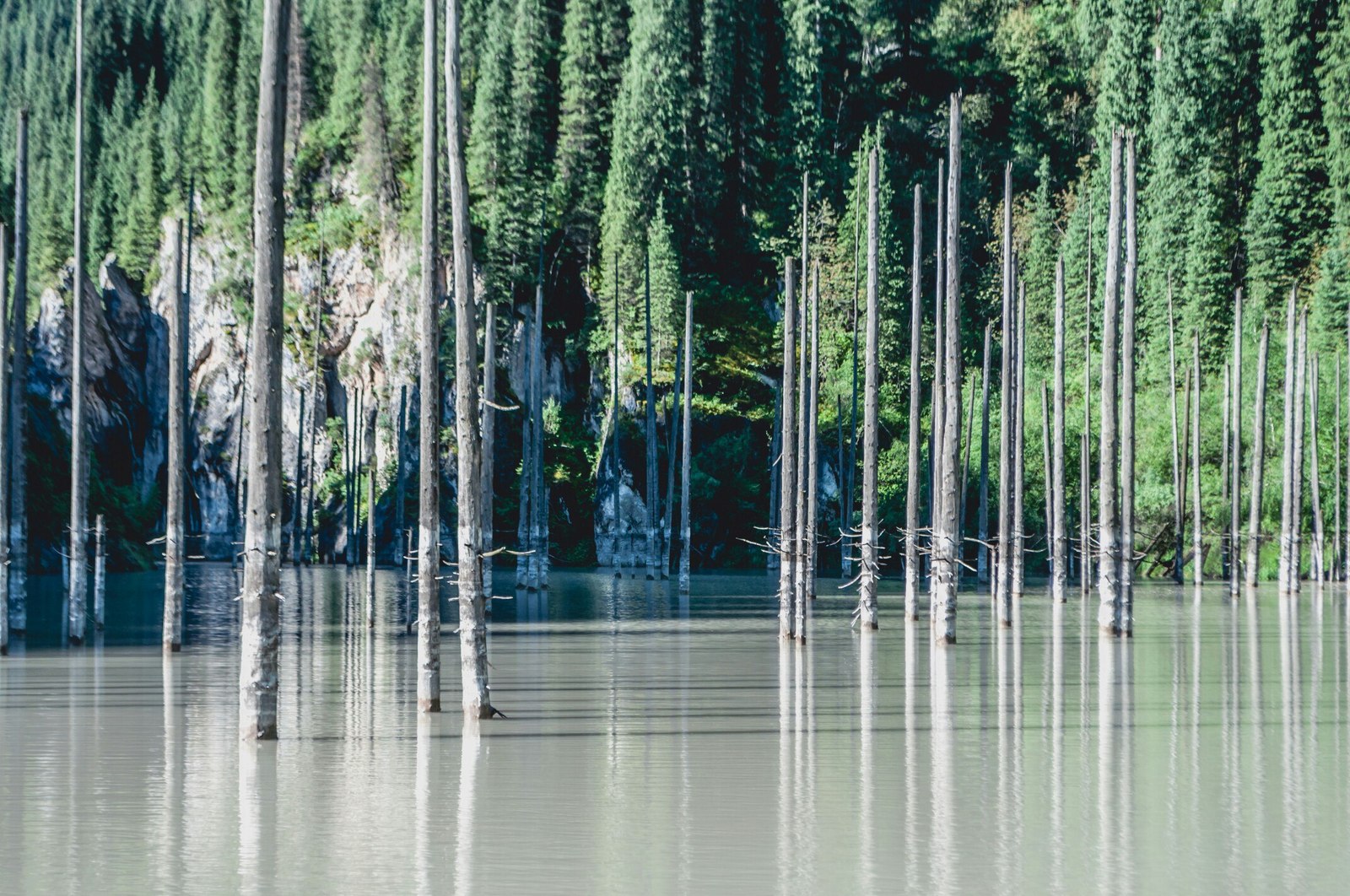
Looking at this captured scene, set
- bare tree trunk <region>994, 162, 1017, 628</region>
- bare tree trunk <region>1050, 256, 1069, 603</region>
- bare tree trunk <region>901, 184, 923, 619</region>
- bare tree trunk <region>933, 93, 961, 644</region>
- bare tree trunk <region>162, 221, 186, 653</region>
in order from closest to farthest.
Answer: bare tree trunk <region>162, 221, 186, 653</region>
bare tree trunk <region>933, 93, 961, 644</region>
bare tree trunk <region>901, 184, 923, 619</region>
bare tree trunk <region>994, 162, 1017, 628</region>
bare tree trunk <region>1050, 256, 1069, 603</region>

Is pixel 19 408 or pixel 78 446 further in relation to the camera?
pixel 19 408

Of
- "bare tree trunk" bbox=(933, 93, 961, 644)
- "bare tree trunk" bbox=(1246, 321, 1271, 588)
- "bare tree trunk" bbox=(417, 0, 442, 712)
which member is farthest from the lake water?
"bare tree trunk" bbox=(1246, 321, 1271, 588)

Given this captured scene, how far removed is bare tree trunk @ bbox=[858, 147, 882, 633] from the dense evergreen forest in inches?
1327

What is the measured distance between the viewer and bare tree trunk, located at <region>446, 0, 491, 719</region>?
63.4 feet

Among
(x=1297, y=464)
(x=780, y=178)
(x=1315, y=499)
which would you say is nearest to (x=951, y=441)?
(x=1297, y=464)

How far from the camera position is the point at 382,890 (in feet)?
36.3

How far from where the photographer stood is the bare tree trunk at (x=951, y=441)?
101 ft

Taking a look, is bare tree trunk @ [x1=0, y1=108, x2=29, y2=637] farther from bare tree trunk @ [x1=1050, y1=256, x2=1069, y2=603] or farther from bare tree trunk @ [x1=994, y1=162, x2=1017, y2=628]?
bare tree trunk @ [x1=1050, y1=256, x2=1069, y2=603]

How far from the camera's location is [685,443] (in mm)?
59156

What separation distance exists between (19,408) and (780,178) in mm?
65687

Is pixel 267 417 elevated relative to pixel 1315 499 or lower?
elevated

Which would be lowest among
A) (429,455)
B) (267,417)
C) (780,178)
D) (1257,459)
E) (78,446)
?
(429,455)

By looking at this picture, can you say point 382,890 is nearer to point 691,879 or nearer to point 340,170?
point 691,879

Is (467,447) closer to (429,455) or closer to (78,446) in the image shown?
(429,455)
